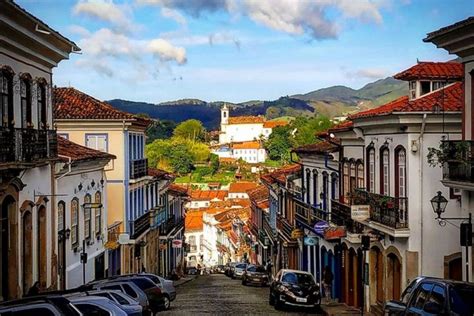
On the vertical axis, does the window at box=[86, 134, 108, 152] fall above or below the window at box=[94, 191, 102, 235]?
above

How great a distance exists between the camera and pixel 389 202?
24859 millimetres

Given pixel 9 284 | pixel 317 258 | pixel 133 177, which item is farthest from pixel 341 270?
pixel 9 284

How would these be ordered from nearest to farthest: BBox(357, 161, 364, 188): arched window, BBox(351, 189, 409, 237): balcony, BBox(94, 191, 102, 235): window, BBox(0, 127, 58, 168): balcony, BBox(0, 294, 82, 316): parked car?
BBox(0, 294, 82, 316): parked car < BBox(0, 127, 58, 168): balcony < BBox(351, 189, 409, 237): balcony < BBox(357, 161, 364, 188): arched window < BBox(94, 191, 102, 235): window

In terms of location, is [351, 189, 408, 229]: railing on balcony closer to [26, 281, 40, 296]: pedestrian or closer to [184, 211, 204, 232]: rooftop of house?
[26, 281, 40, 296]: pedestrian

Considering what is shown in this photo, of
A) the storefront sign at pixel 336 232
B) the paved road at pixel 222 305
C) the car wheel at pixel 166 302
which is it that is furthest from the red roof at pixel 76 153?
the storefront sign at pixel 336 232

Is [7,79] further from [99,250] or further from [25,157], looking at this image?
[99,250]

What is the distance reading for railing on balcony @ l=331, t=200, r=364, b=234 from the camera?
96.6ft

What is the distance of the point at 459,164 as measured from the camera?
18.9m

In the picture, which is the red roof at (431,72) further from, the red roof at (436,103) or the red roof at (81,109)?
the red roof at (81,109)

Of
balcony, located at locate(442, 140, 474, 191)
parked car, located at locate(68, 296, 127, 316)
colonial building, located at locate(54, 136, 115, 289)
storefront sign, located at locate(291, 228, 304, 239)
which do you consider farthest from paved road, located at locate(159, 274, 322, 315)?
parked car, located at locate(68, 296, 127, 316)

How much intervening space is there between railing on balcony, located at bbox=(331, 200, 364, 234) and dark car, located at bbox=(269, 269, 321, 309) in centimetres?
231

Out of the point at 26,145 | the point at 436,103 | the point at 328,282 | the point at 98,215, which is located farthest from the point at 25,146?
the point at 328,282

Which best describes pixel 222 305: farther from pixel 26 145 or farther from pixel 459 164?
pixel 459 164

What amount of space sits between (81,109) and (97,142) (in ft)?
5.63
